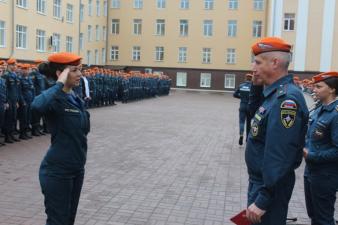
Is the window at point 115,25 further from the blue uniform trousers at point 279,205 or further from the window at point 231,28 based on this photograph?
the blue uniform trousers at point 279,205

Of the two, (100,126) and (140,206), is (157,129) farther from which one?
(140,206)

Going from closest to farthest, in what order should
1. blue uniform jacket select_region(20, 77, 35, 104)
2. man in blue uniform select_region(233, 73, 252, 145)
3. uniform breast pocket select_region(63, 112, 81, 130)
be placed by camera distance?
uniform breast pocket select_region(63, 112, 81, 130), man in blue uniform select_region(233, 73, 252, 145), blue uniform jacket select_region(20, 77, 35, 104)

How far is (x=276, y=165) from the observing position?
2.72m

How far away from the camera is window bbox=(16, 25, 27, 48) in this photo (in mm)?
32416

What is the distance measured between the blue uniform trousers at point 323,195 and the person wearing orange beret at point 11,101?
8586 mm

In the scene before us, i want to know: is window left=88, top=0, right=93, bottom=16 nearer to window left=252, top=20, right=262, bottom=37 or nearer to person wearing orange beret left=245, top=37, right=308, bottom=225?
window left=252, top=20, right=262, bottom=37

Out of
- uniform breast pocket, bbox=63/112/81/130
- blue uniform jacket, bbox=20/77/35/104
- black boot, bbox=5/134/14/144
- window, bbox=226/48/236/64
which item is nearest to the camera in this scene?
uniform breast pocket, bbox=63/112/81/130

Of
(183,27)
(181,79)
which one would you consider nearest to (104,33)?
(183,27)

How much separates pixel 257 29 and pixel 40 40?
25076mm

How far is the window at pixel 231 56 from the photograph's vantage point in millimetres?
50844

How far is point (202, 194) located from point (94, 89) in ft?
51.7

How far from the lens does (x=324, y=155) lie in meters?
4.04

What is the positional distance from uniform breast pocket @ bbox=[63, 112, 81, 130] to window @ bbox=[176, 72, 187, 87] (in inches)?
1933

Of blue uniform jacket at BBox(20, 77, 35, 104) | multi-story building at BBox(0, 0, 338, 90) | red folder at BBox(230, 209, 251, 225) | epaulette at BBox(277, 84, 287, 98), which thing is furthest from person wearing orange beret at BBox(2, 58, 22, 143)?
multi-story building at BBox(0, 0, 338, 90)
